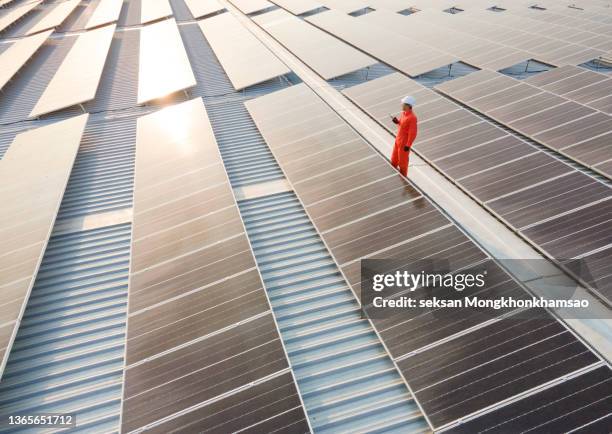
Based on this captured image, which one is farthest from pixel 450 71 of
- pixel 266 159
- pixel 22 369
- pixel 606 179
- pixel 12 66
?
pixel 12 66

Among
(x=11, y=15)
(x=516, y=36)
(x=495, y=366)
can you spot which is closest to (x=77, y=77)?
(x=495, y=366)

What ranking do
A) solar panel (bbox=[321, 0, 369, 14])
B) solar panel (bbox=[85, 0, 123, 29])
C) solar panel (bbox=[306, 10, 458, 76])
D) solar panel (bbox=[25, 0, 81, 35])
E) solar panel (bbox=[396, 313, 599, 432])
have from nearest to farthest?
solar panel (bbox=[396, 313, 599, 432]), solar panel (bbox=[306, 10, 458, 76]), solar panel (bbox=[85, 0, 123, 29]), solar panel (bbox=[25, 0, 81, 35]), solar panel (bbox=[321, 0, 369, 14])

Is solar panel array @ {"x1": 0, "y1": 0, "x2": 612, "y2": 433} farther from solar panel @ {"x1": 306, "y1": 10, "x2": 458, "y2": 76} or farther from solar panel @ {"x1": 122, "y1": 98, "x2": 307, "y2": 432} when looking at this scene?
solar panel @ {"x1": 306, "y1": 10, "x2": 458, "y2": 76}

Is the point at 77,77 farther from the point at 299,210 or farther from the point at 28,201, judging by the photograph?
the point at 299,210

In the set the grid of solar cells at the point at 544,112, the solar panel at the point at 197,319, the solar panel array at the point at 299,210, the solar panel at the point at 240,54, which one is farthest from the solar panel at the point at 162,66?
the grid of solar cells at the point at 544,112

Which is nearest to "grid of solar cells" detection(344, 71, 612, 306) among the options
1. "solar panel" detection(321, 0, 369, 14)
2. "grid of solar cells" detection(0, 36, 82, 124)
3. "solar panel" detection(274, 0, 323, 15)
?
"grid of solar cells" detection(0, 36, 82, 124)

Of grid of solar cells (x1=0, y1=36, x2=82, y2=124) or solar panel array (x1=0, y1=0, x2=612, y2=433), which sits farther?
grid of solar cells (x1=0, y1=36, x2=82, y2=124)

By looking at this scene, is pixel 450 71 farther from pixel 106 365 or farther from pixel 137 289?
pixel 106 365
